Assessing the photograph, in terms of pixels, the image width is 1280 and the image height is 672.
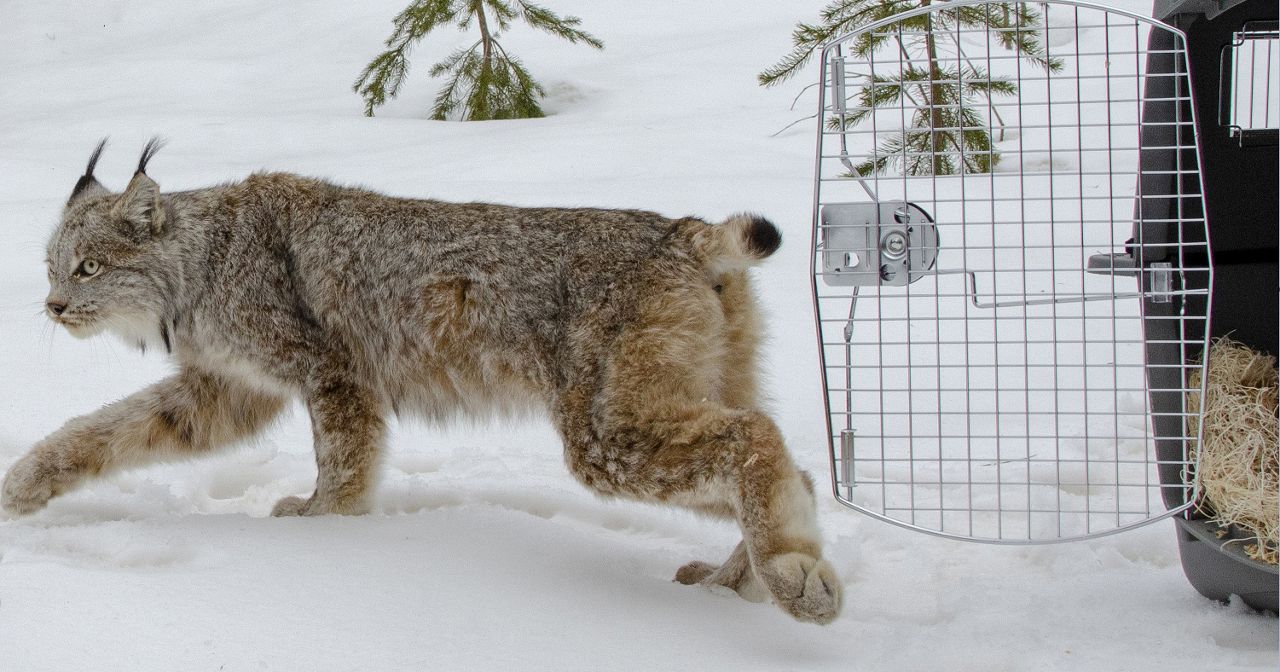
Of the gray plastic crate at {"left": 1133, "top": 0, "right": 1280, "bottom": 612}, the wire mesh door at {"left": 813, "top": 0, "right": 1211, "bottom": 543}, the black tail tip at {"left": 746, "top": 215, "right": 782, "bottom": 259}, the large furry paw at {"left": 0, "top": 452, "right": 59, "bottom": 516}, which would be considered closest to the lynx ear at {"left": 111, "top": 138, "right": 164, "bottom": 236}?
the large furry paw at {"left": 0, "top": 452, "right": 59, "bottom": 516}

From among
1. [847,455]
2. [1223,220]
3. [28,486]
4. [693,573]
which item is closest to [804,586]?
[847,455]

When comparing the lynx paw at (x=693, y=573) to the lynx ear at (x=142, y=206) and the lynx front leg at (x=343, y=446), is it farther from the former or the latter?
the lynx ear at (x=142, y=206)

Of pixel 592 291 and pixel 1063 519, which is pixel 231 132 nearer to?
pixel 592 291

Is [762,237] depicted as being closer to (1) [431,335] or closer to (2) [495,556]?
(1) [431,335]

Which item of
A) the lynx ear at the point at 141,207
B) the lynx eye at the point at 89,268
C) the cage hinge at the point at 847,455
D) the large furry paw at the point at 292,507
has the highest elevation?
the lynx ear at the point at 141,207

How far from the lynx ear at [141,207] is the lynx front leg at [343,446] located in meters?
0.88

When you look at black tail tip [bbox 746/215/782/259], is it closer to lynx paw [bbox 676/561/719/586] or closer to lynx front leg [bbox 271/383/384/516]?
lynx paw [bbox 676/561/719/586]

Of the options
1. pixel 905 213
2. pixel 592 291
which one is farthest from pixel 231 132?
pixel 905 213

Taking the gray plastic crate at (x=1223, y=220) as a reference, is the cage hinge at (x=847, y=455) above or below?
below

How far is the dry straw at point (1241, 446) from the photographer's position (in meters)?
2.96

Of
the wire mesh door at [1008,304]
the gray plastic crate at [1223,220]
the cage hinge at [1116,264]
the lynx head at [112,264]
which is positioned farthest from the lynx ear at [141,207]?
A: the gray plastic crate at [1223,220]

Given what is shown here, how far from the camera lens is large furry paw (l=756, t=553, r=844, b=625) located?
9.83ft

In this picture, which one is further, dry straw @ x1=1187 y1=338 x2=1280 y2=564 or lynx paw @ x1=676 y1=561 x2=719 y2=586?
lynx paw @ x1=676 y1=561 x2=719 y2=586

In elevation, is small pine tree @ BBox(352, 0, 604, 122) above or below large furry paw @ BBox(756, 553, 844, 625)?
above
